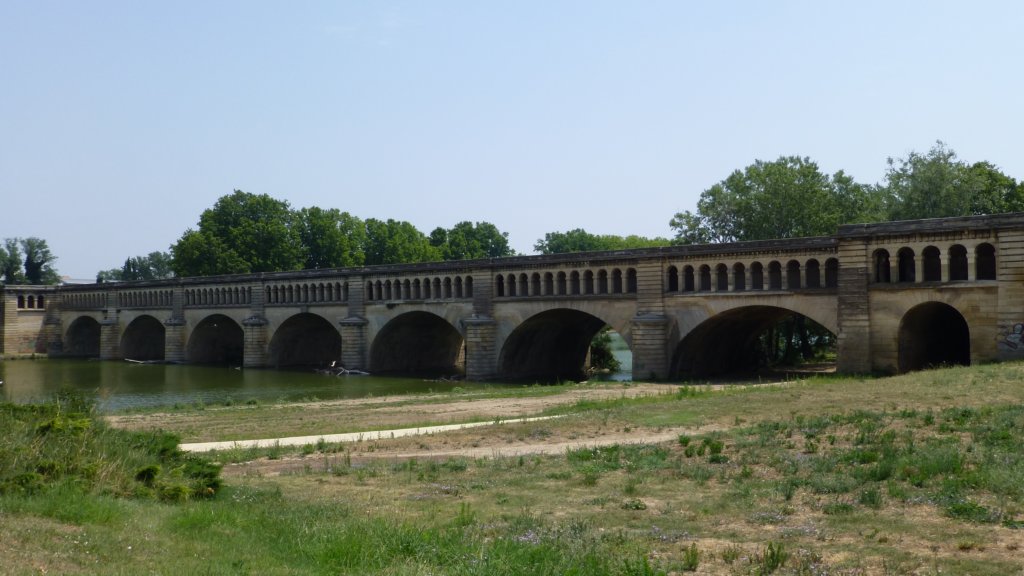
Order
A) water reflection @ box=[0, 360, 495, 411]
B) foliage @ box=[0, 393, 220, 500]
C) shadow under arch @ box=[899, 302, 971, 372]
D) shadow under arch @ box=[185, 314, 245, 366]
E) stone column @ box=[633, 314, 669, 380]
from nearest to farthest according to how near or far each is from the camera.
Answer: foliage @ box=[0, 393, 220, 500], shadow under arch @ box=[899, 302, 971, 372], stone column @ box=[633, 314, 669, 380], water reflection @ box=[0, 360, 495, 411], shadow under arch @ box=[185, 314, 245, 366]

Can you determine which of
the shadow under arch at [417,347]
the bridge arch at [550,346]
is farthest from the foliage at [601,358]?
the shadow under arch at [417,347]

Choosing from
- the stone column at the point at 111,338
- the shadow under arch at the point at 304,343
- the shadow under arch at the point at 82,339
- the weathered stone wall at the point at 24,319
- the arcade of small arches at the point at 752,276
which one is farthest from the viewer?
the shadow under arch at the point at 82,339

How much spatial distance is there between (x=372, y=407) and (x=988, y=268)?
86.3ft

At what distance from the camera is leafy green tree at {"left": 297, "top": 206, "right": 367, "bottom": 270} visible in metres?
106

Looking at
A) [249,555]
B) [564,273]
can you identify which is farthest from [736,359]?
[249,555]

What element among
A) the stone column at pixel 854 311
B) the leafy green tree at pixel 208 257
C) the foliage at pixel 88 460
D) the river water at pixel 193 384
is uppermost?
the leafy green tree at pixel 208 257

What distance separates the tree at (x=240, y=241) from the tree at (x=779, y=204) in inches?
1893

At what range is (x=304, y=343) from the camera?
3024 inches

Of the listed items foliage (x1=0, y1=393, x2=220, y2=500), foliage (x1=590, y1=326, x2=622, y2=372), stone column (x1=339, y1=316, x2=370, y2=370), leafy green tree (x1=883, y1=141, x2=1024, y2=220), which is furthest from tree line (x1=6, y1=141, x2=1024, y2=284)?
foliage (x1=0, y1=393, x2=220, y2=500)

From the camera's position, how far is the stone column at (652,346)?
46.7 metres

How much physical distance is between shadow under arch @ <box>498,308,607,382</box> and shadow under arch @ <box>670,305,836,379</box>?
7732mm

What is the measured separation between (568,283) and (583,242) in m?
85.9

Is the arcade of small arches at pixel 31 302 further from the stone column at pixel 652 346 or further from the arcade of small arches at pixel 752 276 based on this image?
the arcade of small arches at pixel 752 276

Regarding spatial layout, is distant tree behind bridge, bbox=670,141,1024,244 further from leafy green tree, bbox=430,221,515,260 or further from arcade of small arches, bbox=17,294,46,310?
arcade of small arches, bbox=17,294,46,310
